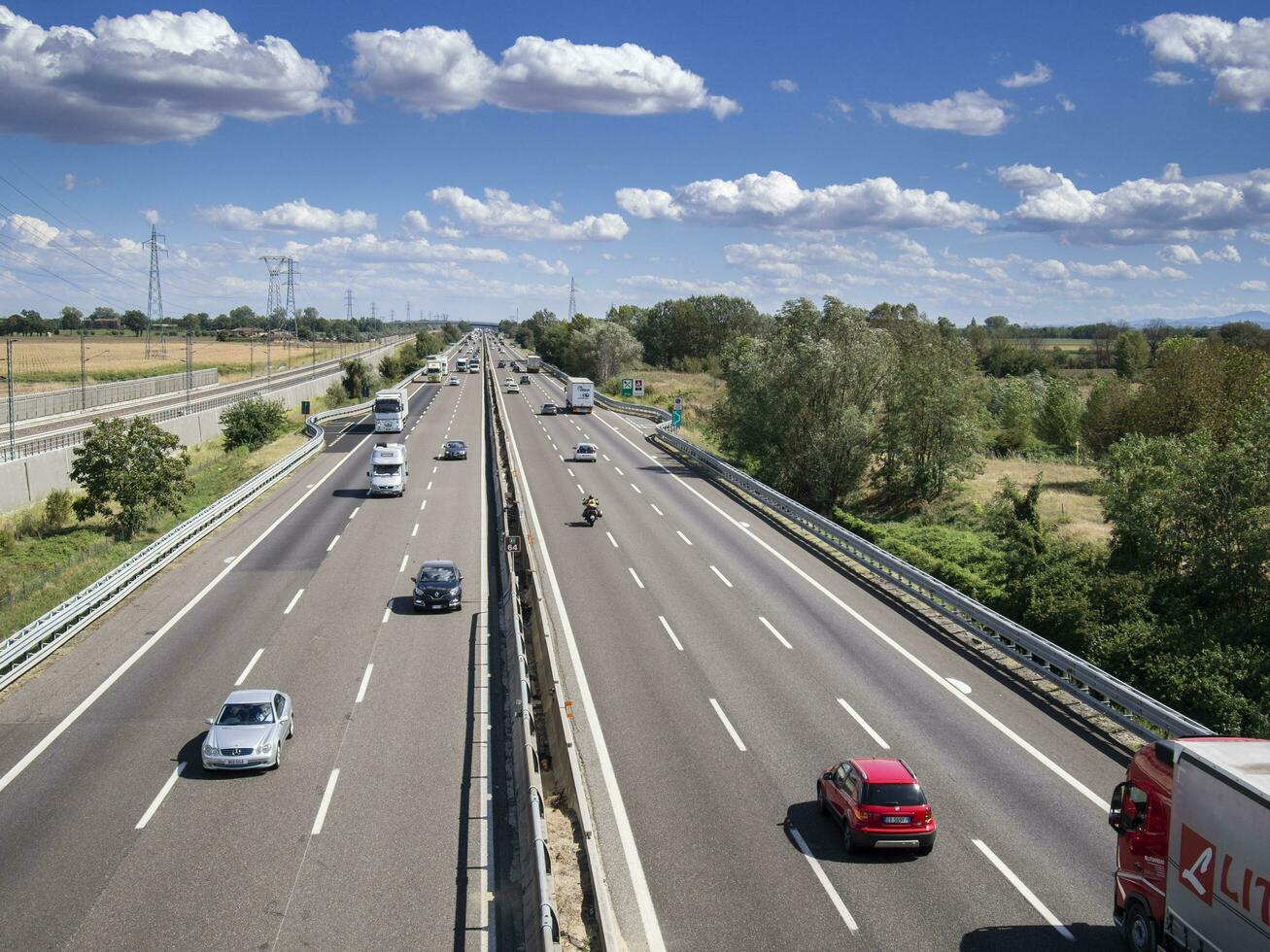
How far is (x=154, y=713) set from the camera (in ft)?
71.7

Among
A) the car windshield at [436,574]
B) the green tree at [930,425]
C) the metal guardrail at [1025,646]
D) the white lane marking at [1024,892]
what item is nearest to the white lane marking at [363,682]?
the car windshield at [436,574]

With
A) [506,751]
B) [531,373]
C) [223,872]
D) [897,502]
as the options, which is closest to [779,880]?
[506,751]

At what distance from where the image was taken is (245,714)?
768 inches

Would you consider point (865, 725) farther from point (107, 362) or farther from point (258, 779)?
point (107, 362)

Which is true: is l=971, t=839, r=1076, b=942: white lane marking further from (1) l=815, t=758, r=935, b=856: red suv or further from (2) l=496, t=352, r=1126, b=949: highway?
(1) l=815, t=758, r=935, b=856: red suv

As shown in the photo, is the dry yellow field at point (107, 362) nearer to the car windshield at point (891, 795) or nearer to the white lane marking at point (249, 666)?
the white lane marking at point (249, 666)

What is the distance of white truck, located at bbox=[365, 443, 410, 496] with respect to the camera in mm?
49000

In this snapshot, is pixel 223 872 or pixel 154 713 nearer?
pixel 223 872

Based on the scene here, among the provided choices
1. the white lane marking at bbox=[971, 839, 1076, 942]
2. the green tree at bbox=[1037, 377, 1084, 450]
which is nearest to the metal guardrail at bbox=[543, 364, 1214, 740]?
the white lane marking at bbox=[971, 839, 1076, 942]

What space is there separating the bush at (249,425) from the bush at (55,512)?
25.3 meters

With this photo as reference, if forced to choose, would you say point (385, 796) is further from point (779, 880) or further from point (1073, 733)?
point (1073, 733)

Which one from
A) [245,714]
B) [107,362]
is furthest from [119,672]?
[107,362]

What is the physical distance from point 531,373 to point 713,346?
145 ft

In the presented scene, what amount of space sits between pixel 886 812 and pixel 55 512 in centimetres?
4673
